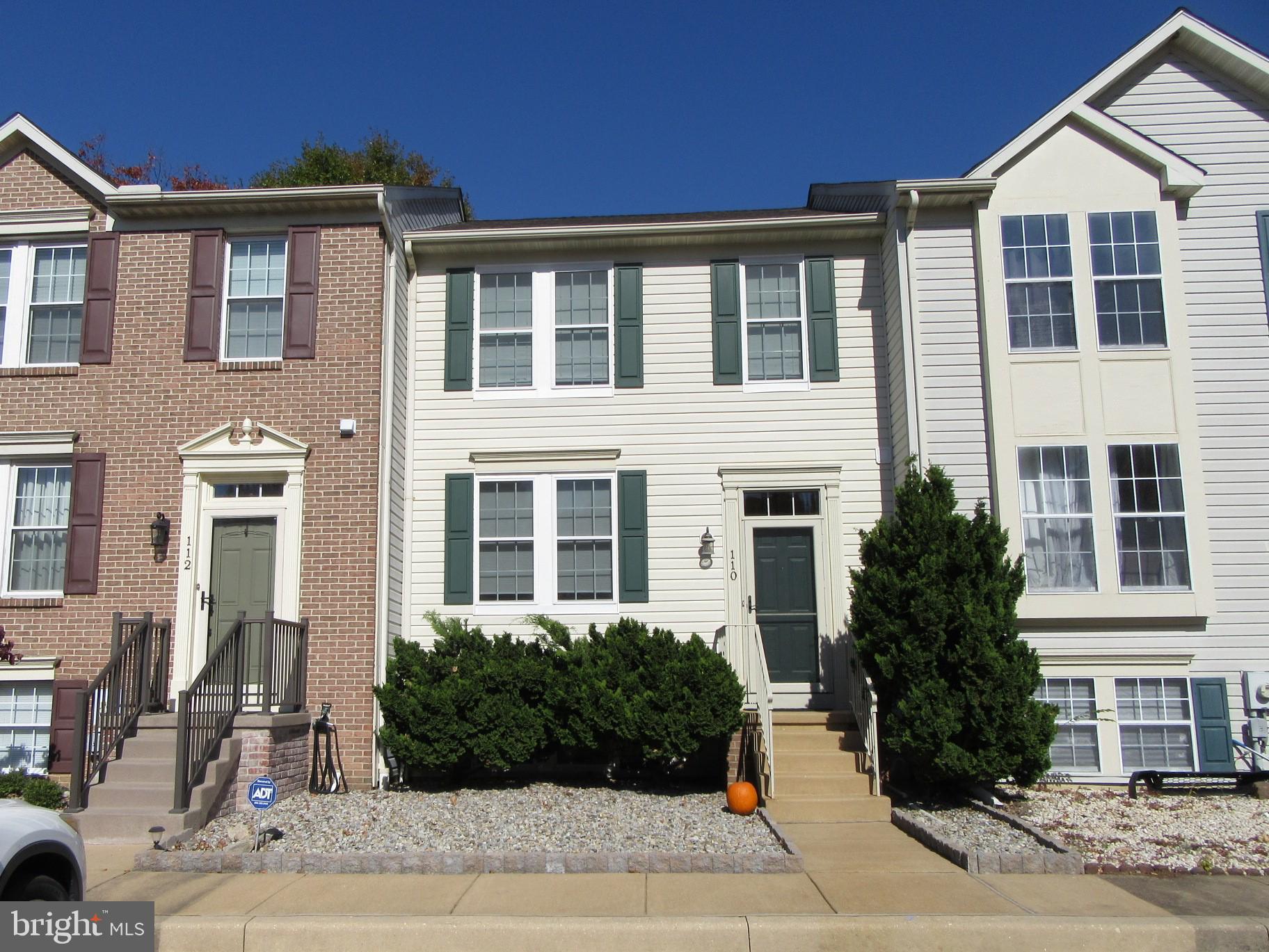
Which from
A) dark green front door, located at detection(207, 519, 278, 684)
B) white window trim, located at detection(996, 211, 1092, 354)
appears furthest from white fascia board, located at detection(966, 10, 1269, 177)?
Result: dark green front door, located at detection(207, 519, 278, 684)

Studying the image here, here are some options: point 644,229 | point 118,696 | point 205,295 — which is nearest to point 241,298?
point 205,295

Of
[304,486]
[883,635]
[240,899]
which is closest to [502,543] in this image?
[304,486]

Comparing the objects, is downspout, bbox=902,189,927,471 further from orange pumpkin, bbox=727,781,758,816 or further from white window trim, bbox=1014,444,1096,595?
orange pumpkin, bbox=727,781,758,816

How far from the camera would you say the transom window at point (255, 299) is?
11727mm

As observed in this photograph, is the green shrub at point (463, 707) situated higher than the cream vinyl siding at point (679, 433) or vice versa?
the cream vinyl siding at point (679, 433)

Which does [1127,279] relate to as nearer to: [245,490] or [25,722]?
[245,490]

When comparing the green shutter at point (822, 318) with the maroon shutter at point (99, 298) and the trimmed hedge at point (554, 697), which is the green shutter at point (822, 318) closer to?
the trimmed hedge at point (554, 697)

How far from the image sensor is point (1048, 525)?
11125mm

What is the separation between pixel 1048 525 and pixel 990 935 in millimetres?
5802

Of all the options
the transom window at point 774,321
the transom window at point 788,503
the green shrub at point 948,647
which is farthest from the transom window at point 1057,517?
the transom window at point 774,321

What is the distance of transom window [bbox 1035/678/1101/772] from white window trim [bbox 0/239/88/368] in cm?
1127

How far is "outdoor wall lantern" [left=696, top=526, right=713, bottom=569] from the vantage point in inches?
464

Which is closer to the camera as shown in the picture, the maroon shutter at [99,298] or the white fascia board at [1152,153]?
the white fascia board at [1152,153]

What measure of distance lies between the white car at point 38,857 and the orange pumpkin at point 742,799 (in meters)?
5.40
